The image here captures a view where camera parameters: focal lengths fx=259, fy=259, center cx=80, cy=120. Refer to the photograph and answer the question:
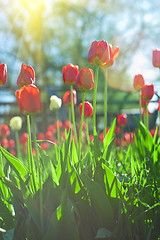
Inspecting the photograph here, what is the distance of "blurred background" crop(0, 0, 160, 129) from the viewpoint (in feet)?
42.4

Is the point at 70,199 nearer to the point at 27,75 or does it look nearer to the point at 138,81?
the point at 27,75

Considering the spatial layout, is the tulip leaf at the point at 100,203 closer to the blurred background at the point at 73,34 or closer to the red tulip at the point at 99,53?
the red tulip at the point at 99,53

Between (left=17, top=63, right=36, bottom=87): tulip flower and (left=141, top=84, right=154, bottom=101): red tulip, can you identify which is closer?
(left=17, top=63, right=36, bottom=87): tulip flower

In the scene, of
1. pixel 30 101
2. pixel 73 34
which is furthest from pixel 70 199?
pixel 73 34

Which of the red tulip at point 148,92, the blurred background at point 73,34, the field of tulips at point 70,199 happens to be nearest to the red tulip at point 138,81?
the red tulip at point 148,92

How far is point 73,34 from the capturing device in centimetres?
1408

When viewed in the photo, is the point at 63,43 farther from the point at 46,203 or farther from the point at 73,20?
Result: the point at 46,203

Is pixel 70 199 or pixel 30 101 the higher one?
pixel 30 101

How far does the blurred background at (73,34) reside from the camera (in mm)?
12930

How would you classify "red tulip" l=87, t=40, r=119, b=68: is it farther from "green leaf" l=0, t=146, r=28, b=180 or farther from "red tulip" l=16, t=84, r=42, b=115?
"green leaf" l=0, t=146, r=28, b=180

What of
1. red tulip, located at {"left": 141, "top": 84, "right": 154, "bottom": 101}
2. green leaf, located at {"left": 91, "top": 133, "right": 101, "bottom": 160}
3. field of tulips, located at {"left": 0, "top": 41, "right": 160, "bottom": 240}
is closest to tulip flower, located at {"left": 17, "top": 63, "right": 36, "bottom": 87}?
field of tulips, located at {"left": 0, "top": 41, "right": 160, "bottom": 240}

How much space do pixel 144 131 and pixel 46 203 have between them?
2.47ft

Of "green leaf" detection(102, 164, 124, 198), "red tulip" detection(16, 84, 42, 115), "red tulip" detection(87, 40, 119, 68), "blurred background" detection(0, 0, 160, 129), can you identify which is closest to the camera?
"red tulip" detection(16, 84, 42, 115)

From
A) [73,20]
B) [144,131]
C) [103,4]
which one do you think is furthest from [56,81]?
[144,131]
